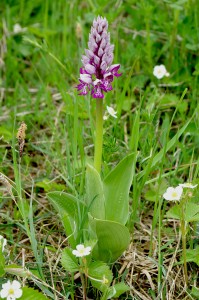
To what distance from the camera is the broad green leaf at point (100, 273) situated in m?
2.19

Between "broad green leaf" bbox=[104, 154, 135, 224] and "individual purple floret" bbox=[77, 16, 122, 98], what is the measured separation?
30 cm

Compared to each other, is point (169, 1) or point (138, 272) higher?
point (169, 1)

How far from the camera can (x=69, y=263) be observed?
2.18m

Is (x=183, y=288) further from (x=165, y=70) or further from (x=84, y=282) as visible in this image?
(x=165, y=70)

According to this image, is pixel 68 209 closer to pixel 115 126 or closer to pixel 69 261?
pixel 69 261

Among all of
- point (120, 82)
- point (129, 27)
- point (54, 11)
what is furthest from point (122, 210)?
point (54, 11)

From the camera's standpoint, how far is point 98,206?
2242 mm

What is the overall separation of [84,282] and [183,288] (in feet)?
1.32

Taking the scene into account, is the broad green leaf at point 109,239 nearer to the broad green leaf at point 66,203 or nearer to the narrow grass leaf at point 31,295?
the broad green leaf at point 66,203

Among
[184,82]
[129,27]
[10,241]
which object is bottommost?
[10,241]

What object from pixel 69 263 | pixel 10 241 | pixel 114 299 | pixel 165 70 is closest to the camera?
pixel 69 263

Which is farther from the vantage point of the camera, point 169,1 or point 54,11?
point 54,11

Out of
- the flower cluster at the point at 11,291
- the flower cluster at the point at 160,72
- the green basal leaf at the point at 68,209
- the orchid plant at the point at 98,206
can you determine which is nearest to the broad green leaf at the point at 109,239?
the orchid plant at the point at 98,206

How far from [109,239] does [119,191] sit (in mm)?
192
